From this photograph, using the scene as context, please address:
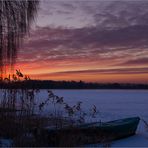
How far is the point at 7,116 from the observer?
8.30 metres

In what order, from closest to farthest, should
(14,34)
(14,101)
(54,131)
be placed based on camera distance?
(14,34), (54,131), (14,101)

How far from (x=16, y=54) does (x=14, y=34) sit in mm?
396

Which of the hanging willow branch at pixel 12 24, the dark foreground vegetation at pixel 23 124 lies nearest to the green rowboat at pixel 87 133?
the dark foreground vegetation at pixel 23 124

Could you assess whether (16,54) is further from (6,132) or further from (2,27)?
(6,132)

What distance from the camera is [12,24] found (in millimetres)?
7016

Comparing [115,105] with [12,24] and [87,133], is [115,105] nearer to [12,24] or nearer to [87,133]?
[87,133]

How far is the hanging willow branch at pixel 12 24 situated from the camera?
6.86m

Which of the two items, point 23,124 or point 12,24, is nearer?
point 12,24

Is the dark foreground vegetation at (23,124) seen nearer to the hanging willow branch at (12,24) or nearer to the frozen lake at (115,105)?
the hanging willow branch at (12,24)

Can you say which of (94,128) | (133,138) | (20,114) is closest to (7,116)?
(20,114)

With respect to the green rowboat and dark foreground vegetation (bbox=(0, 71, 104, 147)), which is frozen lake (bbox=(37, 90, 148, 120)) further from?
dark foreground vegetation (bbox=(0, 71, 104, 147))

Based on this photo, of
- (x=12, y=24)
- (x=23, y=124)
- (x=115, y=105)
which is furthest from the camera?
(x=115, y=105)

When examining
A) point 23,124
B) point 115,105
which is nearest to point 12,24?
point 23,124

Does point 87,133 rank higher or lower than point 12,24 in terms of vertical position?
lower
